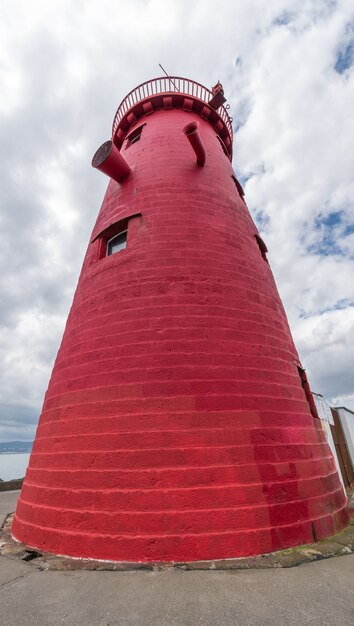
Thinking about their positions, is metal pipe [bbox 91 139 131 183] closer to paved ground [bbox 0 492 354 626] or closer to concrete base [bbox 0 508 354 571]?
concrete base [bbox 0 508 354 571]

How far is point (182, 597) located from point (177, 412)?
170 cm

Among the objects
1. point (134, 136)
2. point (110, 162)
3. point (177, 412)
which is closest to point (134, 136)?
point (134, 136)

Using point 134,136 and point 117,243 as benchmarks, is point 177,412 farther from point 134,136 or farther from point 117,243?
point 134,136

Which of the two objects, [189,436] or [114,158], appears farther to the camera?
[114,158]

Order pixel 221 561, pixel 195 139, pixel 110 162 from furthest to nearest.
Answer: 1. pixel 110 162
2. pixel 195 139
3. pixel 221 561

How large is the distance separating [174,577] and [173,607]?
1.53 ft

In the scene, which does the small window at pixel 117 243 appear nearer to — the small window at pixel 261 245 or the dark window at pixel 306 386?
the small window at pixel 261 245

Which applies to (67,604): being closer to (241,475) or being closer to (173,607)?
(173,607)

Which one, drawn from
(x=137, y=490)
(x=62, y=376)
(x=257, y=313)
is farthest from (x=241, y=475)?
(x=62, y=376)

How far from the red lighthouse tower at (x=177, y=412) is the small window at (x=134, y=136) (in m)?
3.29

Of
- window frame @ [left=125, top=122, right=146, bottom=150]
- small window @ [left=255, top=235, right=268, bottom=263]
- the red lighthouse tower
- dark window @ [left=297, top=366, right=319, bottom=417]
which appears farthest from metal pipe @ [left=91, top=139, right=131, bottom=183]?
dark window @ [left=297, top=366, right=319, bottom=417]

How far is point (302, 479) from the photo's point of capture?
155 inches

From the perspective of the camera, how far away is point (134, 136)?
8984mm

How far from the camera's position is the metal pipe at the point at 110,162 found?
6.46 metres
